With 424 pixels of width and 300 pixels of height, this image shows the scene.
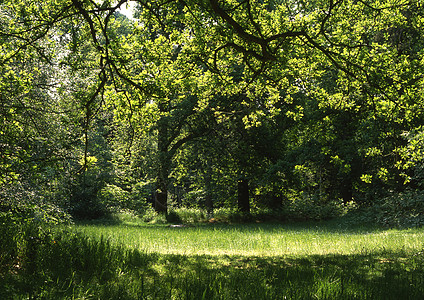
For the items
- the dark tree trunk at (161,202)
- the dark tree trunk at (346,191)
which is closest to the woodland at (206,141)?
the dark tree trunk at (161,202)

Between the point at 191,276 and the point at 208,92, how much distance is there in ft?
35.3

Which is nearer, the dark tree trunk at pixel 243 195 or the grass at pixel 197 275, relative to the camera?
the grass at pixel 197 275

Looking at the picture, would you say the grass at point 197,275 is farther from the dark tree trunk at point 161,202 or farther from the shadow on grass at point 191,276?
the dark tree trunk at point 161,202

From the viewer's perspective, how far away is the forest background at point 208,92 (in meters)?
8.26

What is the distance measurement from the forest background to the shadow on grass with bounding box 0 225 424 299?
1470mm

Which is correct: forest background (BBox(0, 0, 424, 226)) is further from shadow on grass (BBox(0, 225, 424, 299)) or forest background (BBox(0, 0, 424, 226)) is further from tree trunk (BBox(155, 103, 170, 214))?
shadow on grass (BBox(0, 225, 424, 299))

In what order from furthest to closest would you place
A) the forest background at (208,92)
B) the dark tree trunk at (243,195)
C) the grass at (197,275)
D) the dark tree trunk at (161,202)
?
the dark tree trunk at (161,202)
the dark tree trunk at (243,195)
the forest background at (208,92)
the grass at (197,275)

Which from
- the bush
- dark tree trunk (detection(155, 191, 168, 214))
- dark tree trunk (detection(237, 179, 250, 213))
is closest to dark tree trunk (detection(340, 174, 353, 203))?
the bush

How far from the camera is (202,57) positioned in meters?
10.5

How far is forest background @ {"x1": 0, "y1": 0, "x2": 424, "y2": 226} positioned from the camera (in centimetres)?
826

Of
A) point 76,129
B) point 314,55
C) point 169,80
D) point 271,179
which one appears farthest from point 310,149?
point 76,129

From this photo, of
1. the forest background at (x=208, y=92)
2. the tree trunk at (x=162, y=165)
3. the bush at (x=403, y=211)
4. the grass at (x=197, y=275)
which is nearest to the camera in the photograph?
the grass at (x=197, y=275)

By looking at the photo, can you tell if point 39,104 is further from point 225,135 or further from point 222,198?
point 222,198

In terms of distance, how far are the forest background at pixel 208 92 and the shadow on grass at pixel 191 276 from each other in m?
1.47
